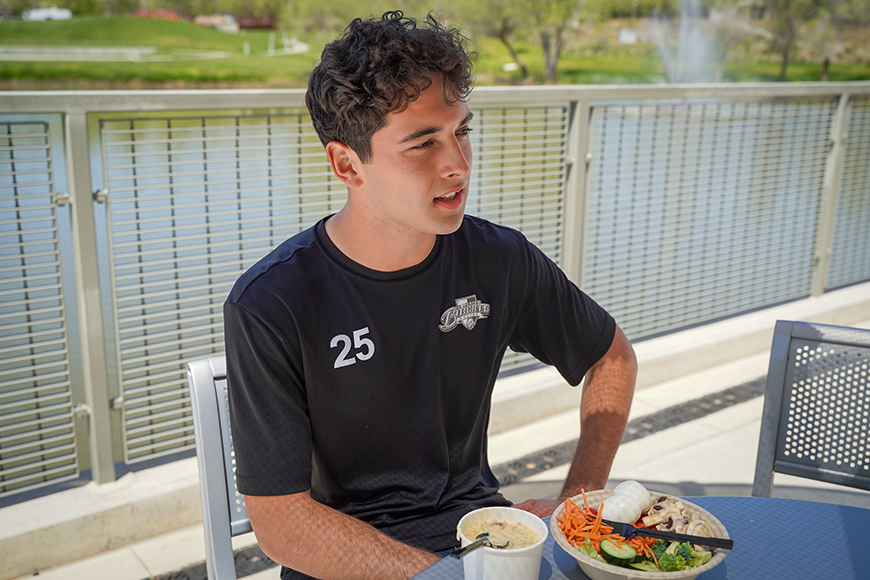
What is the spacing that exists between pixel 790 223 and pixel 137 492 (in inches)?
165

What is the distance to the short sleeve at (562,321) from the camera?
1.76 meters

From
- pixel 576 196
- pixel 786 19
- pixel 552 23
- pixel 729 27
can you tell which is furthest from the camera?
pixel 552 23

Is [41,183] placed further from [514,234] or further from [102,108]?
[514,234]

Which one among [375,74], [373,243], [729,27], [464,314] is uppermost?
[729,27]

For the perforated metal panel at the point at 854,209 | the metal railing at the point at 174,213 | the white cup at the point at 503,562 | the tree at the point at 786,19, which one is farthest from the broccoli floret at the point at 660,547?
the tree at the point at 786,19

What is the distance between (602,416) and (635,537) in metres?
0.61

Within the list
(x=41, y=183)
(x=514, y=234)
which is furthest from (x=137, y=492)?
(x=514, y=234)

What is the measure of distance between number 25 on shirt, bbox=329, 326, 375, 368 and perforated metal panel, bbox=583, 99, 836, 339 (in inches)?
104

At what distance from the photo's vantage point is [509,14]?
4972cm

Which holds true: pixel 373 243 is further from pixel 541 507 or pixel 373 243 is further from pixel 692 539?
pixel 692 539

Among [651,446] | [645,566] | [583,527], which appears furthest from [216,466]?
[651,446]

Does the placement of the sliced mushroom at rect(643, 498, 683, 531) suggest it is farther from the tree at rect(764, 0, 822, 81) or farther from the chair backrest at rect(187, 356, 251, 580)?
the tree at rect(764, 0, 822, 81)

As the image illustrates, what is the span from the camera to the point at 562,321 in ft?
5.78

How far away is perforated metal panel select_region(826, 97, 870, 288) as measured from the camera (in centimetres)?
505
